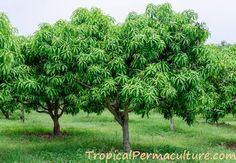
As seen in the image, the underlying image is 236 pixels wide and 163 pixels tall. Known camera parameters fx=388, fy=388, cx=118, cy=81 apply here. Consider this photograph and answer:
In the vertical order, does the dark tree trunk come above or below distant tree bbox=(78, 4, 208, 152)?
below

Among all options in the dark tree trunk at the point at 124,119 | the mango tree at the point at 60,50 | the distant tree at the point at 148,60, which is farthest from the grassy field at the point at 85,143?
the distant tree at the point at 148,60


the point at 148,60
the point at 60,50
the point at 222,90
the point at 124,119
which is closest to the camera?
the point at 60,50

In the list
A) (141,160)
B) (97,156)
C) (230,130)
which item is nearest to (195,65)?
(141,160)

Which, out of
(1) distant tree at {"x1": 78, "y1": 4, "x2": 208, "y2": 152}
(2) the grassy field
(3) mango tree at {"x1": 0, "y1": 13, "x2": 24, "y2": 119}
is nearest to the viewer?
(3) mango tree at {"x1": 0, "y1": 13, "x2": 24, "y2": 119}

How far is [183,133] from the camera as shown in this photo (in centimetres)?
3506

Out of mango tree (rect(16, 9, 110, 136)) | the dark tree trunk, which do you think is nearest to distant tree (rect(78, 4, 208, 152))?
mango tree (rect(16, 9, 110, 136))

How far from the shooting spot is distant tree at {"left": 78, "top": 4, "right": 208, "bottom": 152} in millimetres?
17375

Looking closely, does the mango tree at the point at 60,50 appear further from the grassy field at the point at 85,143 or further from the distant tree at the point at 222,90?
the distant tree at the point at 222,90

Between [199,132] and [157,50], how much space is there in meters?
19.6

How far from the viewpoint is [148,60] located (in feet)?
60.4

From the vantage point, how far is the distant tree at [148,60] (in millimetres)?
17375

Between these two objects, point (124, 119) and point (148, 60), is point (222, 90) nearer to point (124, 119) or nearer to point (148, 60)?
point (124, 119)

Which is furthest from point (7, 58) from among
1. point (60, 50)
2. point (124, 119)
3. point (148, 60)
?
point (124, 119)

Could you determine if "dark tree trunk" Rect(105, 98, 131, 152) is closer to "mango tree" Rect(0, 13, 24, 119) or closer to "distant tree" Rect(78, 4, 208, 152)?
"distant tree" Rect(78, 4, 208, 152)
